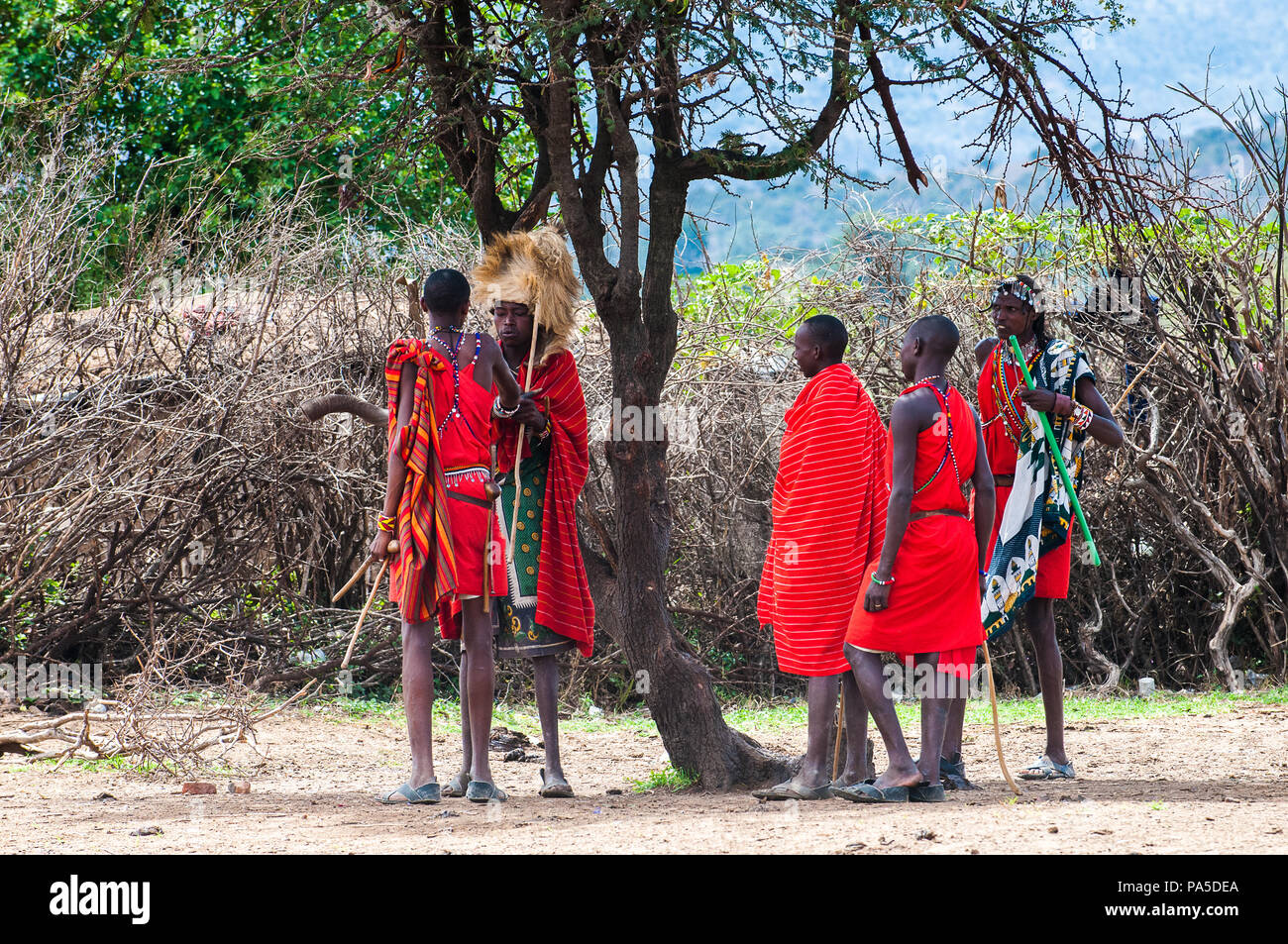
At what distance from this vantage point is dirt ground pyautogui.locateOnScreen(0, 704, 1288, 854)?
3438mm

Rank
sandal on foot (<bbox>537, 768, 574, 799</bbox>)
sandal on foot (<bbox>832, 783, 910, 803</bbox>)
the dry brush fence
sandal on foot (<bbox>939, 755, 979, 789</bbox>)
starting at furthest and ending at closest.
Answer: the dry brush fence → sandal on foot (<bbox>537, 768, 574, 799</bbox>) → sandal on foot (<bbox>939, 755, 979, 789</bbox>) → sandal on foot (<bbox>832, 783, 910, 803</bbox>)

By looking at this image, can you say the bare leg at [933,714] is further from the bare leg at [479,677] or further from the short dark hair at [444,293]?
the short dark hair at [444,293]

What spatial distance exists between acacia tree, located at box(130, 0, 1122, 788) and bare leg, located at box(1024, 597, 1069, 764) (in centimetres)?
115

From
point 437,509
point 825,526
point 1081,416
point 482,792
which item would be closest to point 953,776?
point 825,526

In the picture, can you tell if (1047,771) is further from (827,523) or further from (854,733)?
(827,523)

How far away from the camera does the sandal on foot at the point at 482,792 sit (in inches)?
175

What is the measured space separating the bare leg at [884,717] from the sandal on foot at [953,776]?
459 mm

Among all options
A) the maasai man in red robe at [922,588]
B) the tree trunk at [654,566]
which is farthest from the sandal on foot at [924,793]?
the tree trunk at [654,566]

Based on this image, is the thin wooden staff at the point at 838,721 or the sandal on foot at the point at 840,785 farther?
the thin wooden staff at the point at 838,721

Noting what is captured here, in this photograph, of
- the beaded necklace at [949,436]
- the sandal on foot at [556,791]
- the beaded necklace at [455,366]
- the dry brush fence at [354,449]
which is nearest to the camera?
the beaded necklace at [949,436]

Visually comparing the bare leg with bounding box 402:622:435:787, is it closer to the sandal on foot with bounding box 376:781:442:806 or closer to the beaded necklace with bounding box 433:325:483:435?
the sandal on foot with bounding box 376:781:442:806

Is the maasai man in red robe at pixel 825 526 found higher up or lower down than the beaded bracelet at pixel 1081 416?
lower down

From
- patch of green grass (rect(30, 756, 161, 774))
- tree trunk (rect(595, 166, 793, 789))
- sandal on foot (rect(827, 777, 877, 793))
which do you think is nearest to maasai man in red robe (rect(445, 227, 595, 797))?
tree trunk (rect(595, 166, 793, 789))

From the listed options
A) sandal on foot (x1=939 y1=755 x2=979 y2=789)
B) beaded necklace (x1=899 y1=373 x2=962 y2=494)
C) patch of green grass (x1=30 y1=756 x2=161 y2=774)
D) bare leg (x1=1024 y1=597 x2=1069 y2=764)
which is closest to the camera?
beaded necklace (x1=899 y1=373 x2=962 y2=494)
